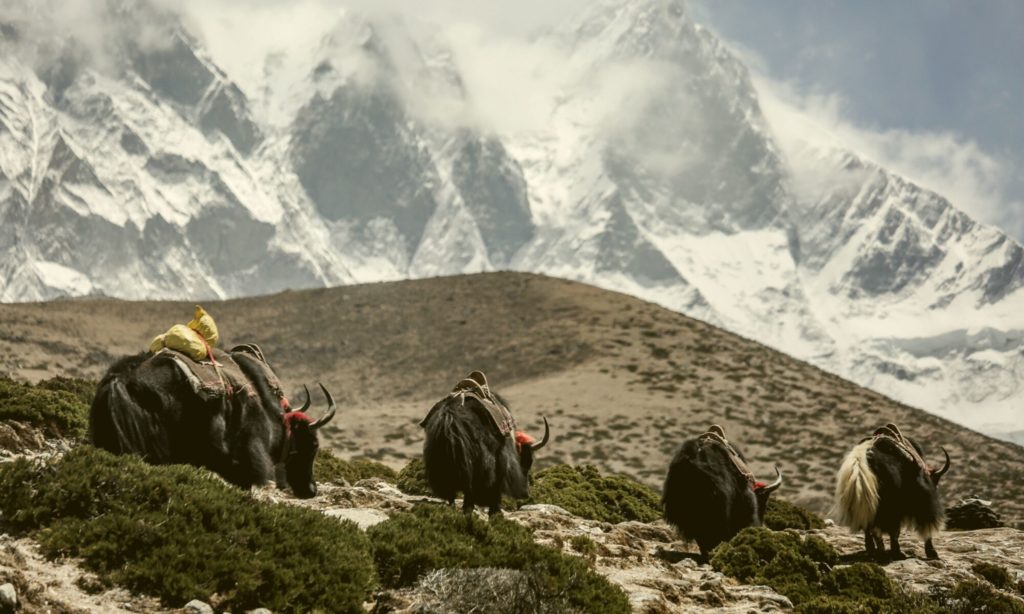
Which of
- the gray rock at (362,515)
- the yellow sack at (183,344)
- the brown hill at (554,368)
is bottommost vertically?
the gray rock at (362,515)

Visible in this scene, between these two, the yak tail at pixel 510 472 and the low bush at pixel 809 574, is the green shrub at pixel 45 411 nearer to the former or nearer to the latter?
the yak tail at pixel 510 472

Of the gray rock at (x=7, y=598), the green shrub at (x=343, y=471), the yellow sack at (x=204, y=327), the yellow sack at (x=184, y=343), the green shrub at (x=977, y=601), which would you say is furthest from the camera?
the green shrub at (x=343, y=471)

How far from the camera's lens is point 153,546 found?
916cm

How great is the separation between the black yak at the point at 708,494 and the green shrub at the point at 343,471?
6.05 metres

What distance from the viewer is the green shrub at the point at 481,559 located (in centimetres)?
1011

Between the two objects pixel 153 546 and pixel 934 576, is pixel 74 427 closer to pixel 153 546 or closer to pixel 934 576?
pixel 153 546

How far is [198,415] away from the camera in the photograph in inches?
451

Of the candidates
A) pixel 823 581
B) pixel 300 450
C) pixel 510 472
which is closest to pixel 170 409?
pixel 300 450

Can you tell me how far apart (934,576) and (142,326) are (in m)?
72.0

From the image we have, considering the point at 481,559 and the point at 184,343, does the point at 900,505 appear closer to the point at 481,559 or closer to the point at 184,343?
the point at 481,559

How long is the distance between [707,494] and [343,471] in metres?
7.84

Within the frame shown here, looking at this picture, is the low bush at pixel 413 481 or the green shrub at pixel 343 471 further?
the green shrub at pixel 343 471

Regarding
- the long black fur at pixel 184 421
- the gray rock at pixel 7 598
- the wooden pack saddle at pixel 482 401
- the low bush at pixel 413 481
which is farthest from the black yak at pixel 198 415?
the low bush at pixel 413 481

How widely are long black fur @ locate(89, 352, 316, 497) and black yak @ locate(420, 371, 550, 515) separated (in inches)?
82.6
